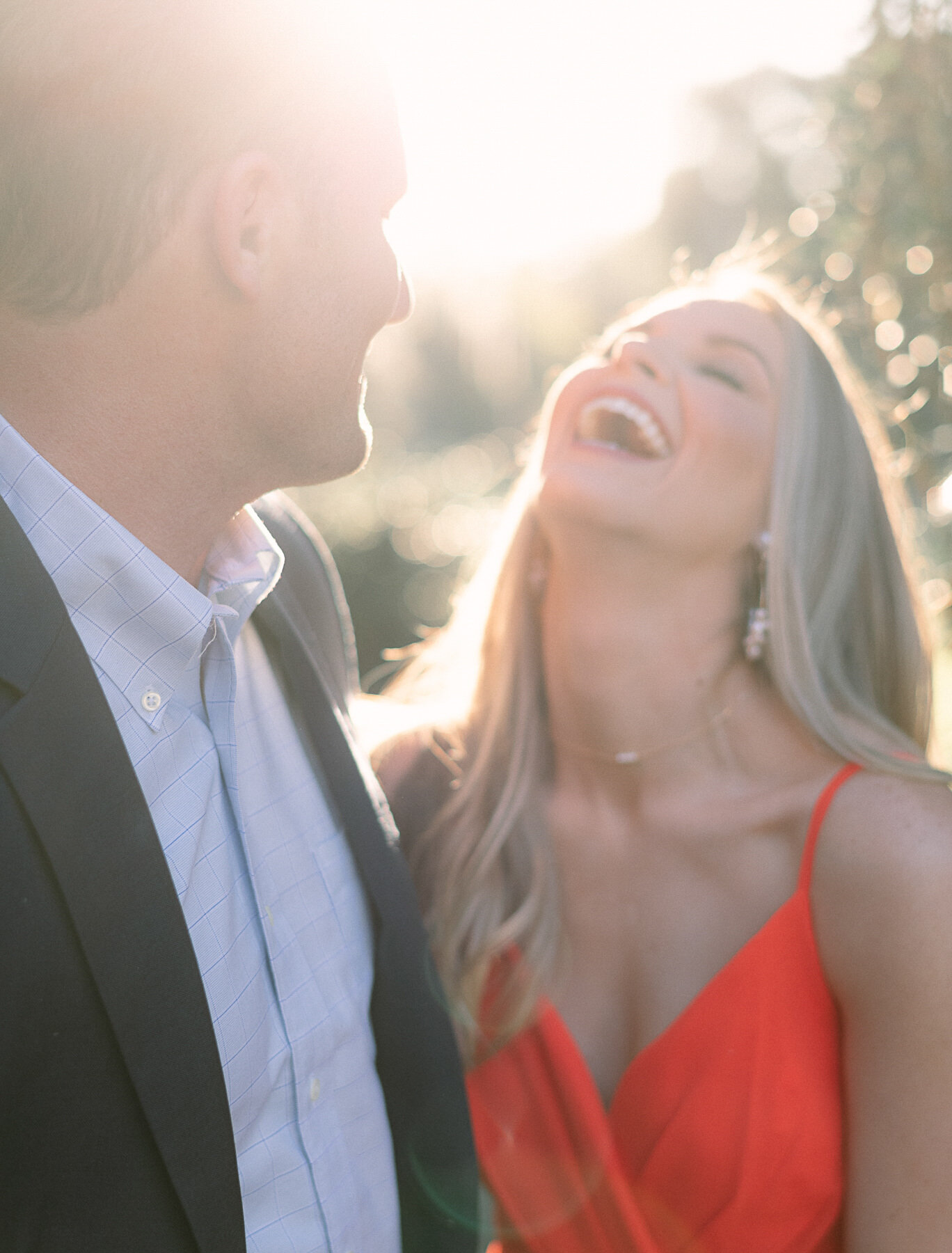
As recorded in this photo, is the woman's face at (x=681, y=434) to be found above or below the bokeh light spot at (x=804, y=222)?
below

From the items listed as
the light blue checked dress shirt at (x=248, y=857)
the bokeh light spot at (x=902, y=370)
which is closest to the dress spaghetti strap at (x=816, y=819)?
the light blue checked dress shirt at (x=248, y=857)

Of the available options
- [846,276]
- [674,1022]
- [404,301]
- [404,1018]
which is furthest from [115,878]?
[846,276]

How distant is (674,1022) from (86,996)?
140 centimetres

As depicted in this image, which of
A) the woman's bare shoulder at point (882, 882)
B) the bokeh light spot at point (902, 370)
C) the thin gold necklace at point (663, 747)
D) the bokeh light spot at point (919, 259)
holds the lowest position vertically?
the woman's bare shoulder at point (882, 882)

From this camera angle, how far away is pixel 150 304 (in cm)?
146

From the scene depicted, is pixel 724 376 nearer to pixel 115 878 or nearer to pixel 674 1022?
pixel 674 1022

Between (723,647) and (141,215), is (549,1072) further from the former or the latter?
(141,215)

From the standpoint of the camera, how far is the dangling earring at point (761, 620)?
2.47 m

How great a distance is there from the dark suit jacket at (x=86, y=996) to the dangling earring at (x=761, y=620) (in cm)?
170

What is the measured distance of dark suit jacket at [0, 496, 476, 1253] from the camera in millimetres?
1166

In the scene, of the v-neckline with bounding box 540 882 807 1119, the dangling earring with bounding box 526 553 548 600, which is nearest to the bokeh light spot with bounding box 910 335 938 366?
the dangling earring with bounding box 526 553 548 600

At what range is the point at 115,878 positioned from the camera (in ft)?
4.06

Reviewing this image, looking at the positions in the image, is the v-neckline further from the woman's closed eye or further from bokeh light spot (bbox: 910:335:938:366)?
bokeh light spot (bbox: 910:335:938:366)

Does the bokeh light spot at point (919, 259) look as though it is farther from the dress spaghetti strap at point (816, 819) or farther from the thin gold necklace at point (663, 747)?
the dress spaghetti strap at point (816, 819)
